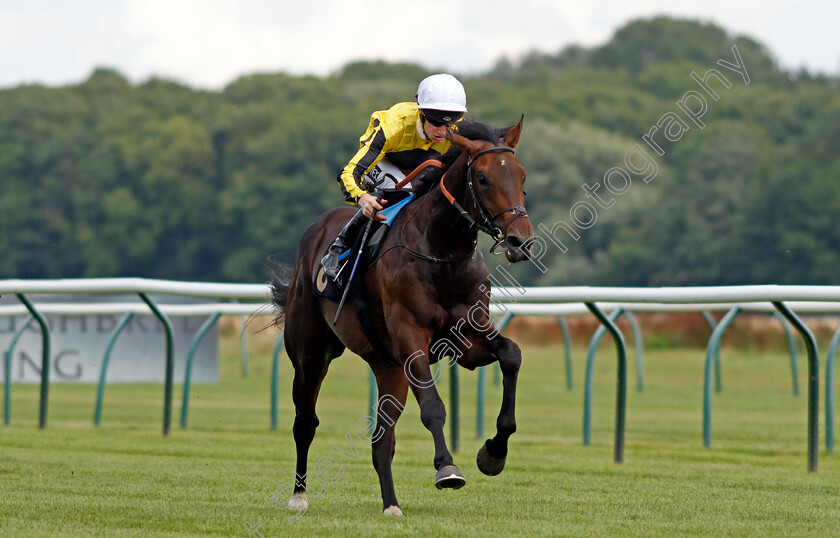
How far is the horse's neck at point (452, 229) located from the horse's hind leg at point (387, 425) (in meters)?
0.68

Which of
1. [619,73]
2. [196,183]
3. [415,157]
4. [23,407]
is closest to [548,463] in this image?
[415,157]

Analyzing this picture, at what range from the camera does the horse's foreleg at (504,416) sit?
553cm

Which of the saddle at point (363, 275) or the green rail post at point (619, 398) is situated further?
the green rail post at point (619, 398)

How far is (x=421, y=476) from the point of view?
292 inches

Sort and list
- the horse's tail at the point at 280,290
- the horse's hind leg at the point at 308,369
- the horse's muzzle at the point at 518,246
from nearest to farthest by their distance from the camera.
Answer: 1. the horse's muzzle at the point at 518,246
2. the horse's hind leg at the point at 308,369
3. the horse's tail at the point at 280,290

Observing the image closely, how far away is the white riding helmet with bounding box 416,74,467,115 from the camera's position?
5988 mm

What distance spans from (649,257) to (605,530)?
44768 mm

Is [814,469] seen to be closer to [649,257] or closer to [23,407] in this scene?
[23,407]

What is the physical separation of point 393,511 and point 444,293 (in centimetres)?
101

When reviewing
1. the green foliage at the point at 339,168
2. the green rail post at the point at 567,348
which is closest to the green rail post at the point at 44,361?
the green rail post at the point at 567,348

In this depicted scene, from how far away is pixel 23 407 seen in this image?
44.5ft

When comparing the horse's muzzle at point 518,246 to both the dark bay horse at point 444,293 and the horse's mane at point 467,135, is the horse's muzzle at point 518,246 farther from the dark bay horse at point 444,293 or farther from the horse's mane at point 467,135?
the horse's mane at point 467,135

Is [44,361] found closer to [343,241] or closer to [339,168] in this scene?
[343,241]

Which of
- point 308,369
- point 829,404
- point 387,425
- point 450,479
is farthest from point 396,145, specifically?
point 829,404
